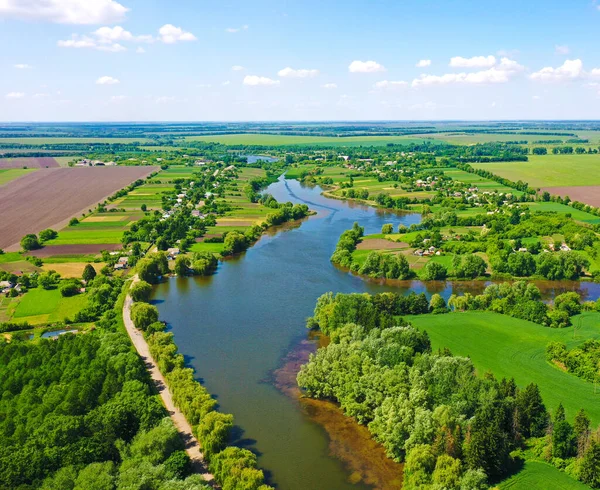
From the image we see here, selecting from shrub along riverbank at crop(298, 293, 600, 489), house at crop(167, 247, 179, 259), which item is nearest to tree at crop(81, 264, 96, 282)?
house at crop(167, 247, 179, 259)

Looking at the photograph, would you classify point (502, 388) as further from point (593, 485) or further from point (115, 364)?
point (115, 364)

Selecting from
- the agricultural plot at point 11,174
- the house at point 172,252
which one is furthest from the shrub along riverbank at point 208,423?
the agricultural plot at point 11,174

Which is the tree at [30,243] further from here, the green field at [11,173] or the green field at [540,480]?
the green field at [540,480]

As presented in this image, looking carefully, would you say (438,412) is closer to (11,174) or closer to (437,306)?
(437,306)

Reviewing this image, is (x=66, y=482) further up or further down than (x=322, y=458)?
further up

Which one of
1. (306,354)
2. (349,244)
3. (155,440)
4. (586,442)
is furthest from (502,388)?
(349,244)

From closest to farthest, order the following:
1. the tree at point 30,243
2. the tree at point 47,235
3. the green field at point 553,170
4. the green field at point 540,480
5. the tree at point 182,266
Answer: the green field at point 540,480
the tree at point 182,266
the tree at point 30,243
the tree at point 47,235
the green field at point 553,170
